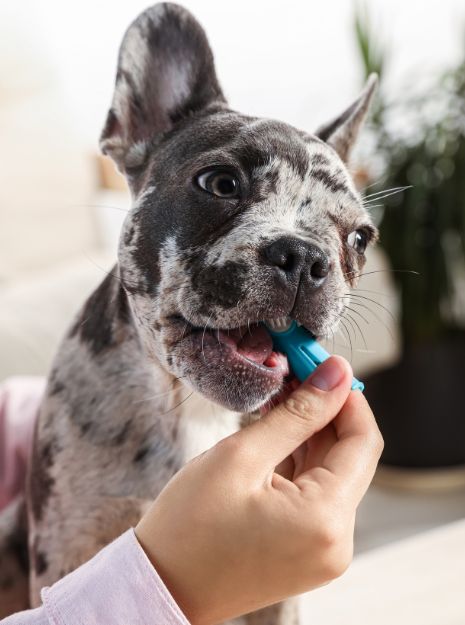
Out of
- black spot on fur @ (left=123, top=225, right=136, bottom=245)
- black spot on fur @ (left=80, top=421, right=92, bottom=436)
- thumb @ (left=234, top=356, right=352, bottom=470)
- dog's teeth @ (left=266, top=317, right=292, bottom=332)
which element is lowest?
black spot on fur @ (left=80, top=421, right=92, bottom=436)

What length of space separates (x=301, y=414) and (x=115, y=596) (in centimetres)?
20

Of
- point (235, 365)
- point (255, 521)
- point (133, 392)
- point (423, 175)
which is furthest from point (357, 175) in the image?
point (255, 521)

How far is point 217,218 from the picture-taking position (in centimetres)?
74

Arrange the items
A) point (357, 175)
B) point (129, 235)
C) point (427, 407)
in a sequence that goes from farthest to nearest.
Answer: point (427, 407), point (357, 175), point (129, 235)

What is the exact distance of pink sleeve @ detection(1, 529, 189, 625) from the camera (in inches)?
23.1

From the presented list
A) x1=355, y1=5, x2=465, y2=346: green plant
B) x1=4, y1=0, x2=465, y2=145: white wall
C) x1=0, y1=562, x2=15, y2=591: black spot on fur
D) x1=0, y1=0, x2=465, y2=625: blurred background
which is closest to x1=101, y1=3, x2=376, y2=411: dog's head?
x1=0, y1=562, x2=15, y2=591: black spot on fur

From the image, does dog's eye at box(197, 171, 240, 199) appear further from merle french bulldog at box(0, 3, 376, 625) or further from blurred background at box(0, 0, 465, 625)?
blurred background at box(0, 0, 465, 625)

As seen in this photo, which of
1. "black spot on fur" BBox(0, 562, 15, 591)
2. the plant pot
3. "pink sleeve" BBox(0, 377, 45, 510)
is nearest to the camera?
"black spot on fur" BBox(0, 562, 15, 591)

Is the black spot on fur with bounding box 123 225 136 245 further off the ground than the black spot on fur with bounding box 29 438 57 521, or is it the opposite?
the black spot on fur with bounding box 123 225 136 245

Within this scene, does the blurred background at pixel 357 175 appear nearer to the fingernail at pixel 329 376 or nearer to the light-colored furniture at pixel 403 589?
the light-colored furniture at pixel 403 589

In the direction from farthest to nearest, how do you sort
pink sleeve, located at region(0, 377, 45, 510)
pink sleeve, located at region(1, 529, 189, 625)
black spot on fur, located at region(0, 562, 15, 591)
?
pink sleeve, located at region(0, 377, 45, 510) < black spot on fur, located at region(0, 562, 15, 591) < pink sleeve, located at region(1, 529, 189, 625)

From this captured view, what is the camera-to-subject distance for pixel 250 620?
85 centimetres

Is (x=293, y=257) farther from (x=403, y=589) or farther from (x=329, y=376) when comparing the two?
(x=403, y=589)

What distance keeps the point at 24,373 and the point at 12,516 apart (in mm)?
618
